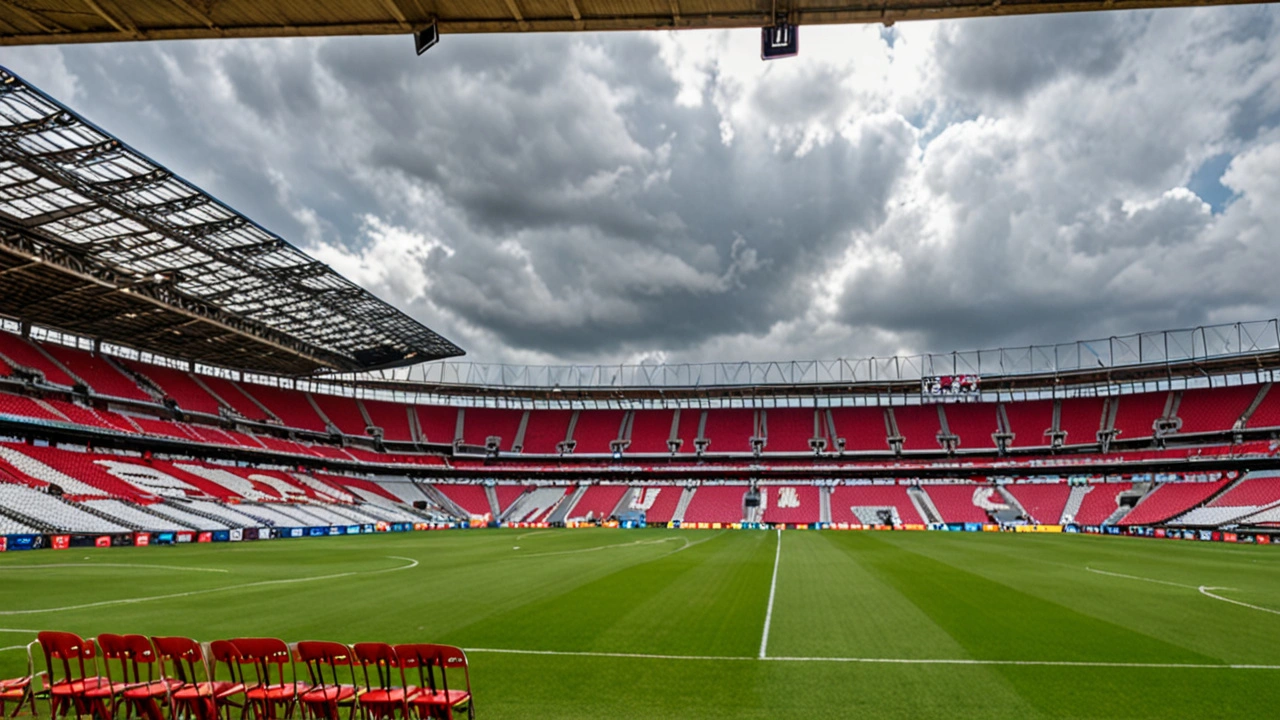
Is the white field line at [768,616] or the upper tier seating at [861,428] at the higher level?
the upper tier seating at [861,428]

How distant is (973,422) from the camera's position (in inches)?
2918

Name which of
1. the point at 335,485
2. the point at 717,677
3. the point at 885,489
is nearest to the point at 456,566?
the point at 717,677

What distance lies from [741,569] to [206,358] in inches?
2153

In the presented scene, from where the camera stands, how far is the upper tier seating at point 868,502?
63.8 metres

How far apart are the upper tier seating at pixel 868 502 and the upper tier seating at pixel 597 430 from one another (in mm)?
25978

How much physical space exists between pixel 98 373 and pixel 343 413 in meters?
24.9

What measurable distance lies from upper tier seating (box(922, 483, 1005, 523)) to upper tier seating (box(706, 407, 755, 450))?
19548 millimetres

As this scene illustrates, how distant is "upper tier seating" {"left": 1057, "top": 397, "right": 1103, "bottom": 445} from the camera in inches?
2611

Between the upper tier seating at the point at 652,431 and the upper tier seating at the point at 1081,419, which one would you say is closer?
the upper tier seating at the point at 1081,419

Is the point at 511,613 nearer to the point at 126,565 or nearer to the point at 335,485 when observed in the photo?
the point at 126,565

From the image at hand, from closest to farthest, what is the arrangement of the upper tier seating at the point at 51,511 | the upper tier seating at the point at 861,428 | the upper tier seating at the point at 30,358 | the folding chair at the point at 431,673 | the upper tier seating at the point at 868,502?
the folding chair at the point at 431,673 < the upper tier seating at the point at 51,511 < the upper tier seating at the point at 30,358 < the upper tier seating at the point at 868,502 < the upper tier seating at the point at 861,428

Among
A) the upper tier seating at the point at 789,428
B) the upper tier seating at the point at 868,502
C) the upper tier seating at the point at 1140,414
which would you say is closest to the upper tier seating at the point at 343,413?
the upper tier seating at the point at 789,428

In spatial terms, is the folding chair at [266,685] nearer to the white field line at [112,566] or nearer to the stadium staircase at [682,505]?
the white field line at [112,566]

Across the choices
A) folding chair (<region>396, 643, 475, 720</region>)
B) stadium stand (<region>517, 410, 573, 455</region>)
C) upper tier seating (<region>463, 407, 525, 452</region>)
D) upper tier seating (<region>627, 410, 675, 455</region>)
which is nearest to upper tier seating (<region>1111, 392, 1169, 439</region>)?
upper tier seating (<region>627, 410, 675, 455</region>)
